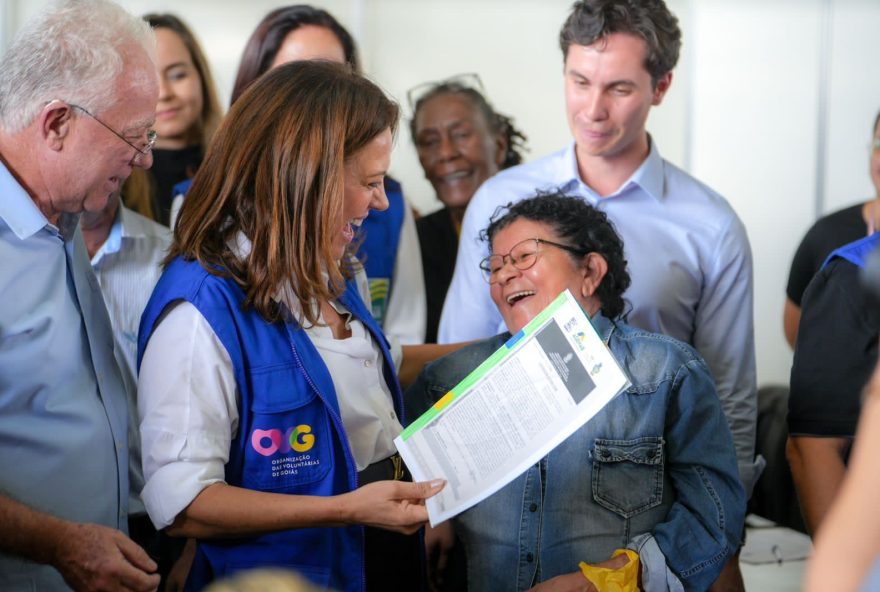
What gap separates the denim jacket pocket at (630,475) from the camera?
2045 mm

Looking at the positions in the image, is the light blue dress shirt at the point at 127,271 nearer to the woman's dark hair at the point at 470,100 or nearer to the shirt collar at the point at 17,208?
the shirt collar at the point at 17,208

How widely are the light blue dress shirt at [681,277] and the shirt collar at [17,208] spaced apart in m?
1.10

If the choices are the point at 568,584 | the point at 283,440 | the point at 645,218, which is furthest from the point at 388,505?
the point at 645,218

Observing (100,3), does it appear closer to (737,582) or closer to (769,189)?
(737,582)

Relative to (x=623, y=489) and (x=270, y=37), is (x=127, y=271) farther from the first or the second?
(x=623, y=489)

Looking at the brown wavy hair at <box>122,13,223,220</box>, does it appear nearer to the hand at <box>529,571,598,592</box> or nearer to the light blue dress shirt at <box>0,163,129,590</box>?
the light blue dress shirt at <box>0,163,129,590</box>

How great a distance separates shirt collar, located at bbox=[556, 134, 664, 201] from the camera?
8.44 feet

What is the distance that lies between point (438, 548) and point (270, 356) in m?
0.67

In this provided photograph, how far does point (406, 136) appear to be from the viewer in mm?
4902

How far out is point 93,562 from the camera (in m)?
→ 1.58

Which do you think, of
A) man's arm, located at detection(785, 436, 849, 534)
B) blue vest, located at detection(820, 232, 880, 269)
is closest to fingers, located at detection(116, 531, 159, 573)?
man's arm, located at detection(785, 436, 849, 534)

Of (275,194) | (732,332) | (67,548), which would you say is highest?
(275,194)

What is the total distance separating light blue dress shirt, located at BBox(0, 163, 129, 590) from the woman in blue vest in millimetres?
129

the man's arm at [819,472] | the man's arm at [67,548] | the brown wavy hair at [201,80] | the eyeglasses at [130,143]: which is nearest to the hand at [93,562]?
the man's arm at [67,548]
